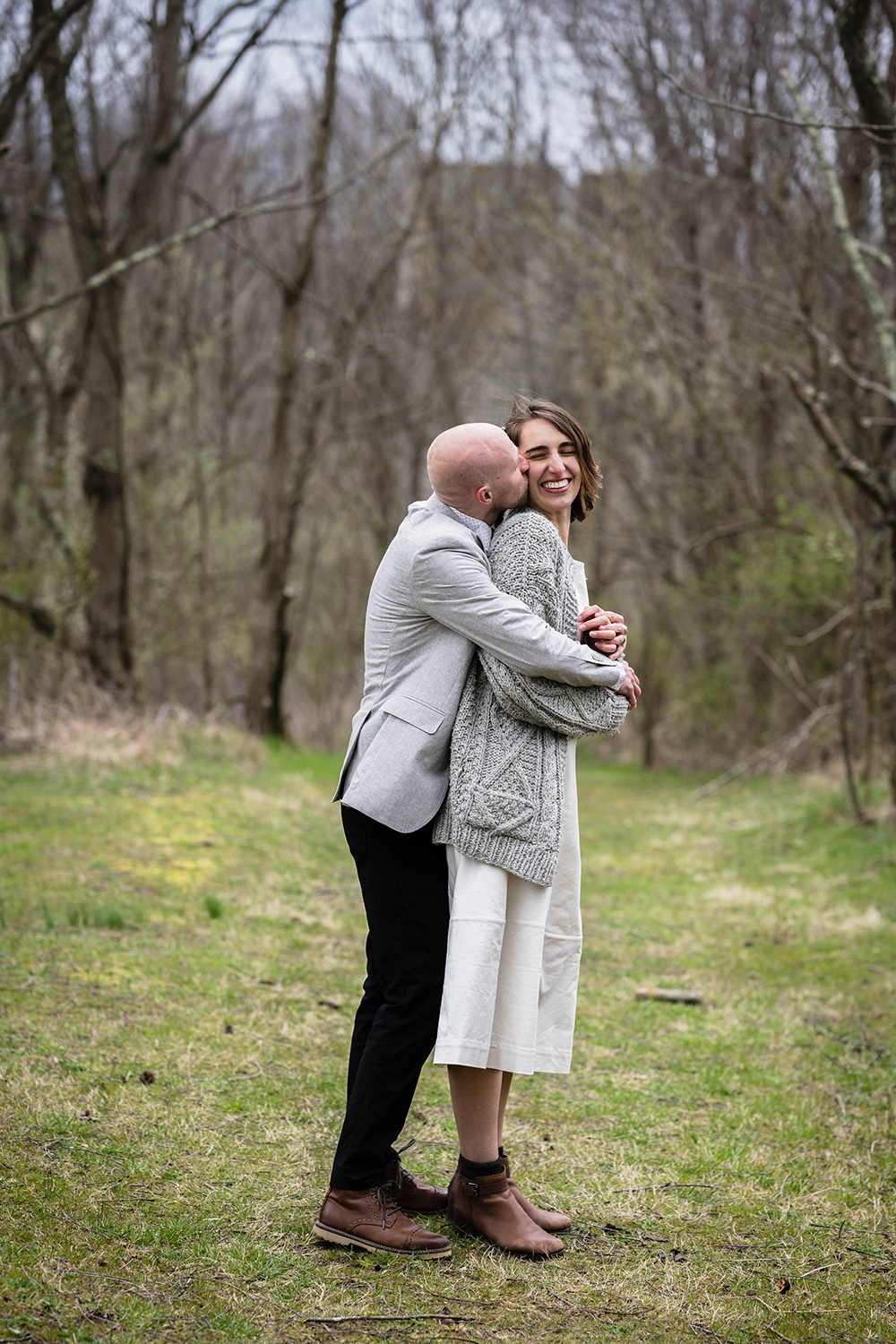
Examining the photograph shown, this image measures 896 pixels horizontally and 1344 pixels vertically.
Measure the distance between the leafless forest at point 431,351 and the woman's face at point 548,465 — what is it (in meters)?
4.62

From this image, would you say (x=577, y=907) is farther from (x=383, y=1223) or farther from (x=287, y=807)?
(x=287, y=807)

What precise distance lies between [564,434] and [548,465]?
0.33 feet

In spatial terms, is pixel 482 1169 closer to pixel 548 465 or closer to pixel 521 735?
pixel 521 735

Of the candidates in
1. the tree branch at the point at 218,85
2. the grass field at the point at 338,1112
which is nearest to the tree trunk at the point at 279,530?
the tree branch at the point at 218,85

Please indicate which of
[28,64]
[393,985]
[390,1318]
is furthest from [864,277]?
A: [390,1318]

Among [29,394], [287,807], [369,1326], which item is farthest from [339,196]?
[369,1326]

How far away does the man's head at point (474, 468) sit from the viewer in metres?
2.69

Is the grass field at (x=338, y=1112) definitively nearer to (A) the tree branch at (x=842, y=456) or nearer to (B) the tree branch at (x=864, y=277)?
(A) the tree branch at (x=842, y=456)

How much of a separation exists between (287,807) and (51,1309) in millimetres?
6963

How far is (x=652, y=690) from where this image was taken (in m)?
15.7

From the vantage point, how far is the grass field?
243 centimetres

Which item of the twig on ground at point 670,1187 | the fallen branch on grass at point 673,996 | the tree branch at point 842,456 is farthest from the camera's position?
the tree branch at point 842,456

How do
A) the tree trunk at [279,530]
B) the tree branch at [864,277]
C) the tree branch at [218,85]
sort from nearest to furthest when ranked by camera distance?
1. the tree branch at [864,277]
2. the tree branch at [218,85]
3. the tree trunk at [279,530]

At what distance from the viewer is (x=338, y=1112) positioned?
11.5 feet
